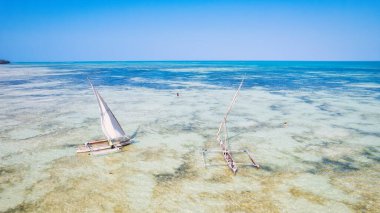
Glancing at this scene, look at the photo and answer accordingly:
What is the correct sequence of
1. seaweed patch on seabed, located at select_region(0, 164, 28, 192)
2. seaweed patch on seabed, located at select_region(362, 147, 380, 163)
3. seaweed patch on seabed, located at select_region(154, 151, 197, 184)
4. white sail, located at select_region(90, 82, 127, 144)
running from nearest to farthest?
seaweed patch on seabed, located at select_region(0, 164, 28, 192), seaweed patch on seabed, located at select_region(154, 151, 197, 184), seaweed patch on seabed, located at select_region(362, 147, 380, 163), white sail, located at select_region(90, 82, 127, 144)

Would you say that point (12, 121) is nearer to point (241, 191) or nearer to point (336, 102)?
point (241, 191)

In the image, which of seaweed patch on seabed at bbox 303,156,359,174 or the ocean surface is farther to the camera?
seaweed patch on seabed at bbox 303,156,359,174

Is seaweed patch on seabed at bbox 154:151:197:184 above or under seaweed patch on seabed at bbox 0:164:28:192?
under

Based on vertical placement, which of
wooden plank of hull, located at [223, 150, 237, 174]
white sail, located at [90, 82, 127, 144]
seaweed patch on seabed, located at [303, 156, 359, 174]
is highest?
white sail, located at [90, 82, 127, 144]

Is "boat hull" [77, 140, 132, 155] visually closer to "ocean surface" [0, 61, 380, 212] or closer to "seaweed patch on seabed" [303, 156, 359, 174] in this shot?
"ocean surface" [0, 61, 380, 212]

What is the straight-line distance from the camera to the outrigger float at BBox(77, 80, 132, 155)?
10.9 meters

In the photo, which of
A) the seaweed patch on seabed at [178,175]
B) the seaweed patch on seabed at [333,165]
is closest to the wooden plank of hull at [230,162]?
the seaweed patch on seabed at [178,175]

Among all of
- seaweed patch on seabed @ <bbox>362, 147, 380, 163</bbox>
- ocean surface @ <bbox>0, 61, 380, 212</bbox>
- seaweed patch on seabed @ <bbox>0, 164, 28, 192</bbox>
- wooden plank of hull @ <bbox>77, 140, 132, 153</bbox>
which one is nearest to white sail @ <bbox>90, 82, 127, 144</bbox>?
wooden plank of hull @ <bbox>77, 140, 132, 153</bbox>

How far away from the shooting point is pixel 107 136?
11.3m

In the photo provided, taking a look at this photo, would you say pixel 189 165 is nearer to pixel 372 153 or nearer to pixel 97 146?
pixel 97 146

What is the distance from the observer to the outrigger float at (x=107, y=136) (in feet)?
35.7

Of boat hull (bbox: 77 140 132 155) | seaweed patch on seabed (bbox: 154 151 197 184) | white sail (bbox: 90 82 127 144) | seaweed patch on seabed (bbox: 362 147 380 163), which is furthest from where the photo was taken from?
white sail (bbox: 90 82 127 144)

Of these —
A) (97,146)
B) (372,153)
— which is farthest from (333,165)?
Result: (97,146)

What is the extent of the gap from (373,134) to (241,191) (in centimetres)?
934
